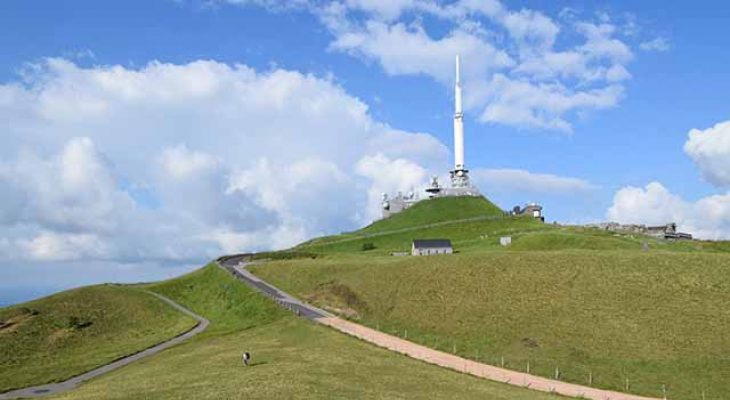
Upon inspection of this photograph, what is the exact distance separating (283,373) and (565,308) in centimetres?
3697

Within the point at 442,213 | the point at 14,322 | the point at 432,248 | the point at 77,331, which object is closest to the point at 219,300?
the point at 77,331

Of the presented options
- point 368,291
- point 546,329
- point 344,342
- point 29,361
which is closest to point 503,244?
point 368,291

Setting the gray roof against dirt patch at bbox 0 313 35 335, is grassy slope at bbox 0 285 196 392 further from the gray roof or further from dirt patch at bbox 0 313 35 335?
the gray roof

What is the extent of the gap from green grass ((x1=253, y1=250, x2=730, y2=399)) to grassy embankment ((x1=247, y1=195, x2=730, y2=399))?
0.41 feet

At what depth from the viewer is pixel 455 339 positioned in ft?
185

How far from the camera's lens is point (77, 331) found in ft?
242

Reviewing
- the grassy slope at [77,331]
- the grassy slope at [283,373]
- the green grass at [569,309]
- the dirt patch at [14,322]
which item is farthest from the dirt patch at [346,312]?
the dirt patch at [14,322]

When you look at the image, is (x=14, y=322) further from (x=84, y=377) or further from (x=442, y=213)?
(x=442, y=213)

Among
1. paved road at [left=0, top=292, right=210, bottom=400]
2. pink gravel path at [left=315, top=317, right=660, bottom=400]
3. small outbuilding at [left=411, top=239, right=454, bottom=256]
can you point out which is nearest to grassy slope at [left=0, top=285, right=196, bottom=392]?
paved road at [left=0, top=292, right=210, bottom=400]

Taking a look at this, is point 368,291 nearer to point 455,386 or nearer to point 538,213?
point 455,386

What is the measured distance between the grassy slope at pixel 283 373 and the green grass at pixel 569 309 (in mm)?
9786

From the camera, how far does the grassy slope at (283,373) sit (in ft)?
111

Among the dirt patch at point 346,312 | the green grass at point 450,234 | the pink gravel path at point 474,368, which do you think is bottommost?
the pink gravel path at point 474,368

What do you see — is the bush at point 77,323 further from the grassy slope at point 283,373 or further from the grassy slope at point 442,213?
the grassy slope at point 442,213
